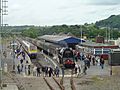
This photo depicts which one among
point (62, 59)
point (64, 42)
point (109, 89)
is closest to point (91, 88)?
point (109, 89)

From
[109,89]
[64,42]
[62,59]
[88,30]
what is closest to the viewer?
[109,89]

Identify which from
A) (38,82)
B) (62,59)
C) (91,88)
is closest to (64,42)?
(62,59)

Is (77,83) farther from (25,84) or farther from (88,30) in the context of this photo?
(88,30)

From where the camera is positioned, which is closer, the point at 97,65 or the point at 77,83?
the point at 77,83

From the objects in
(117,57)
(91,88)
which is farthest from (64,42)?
(91,88)

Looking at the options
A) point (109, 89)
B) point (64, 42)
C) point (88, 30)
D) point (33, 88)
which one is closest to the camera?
point (109, 89)

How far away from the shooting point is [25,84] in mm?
25281

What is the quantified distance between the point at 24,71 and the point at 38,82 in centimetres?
1023

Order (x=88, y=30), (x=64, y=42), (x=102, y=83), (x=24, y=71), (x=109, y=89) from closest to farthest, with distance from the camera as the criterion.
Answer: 1. (x=109, y=89)
2. (x=102, y=83)
3. (x=24, y=71)
4. (x=64, y=42)
5. (x=88, y=30)

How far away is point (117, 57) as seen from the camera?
120 feet

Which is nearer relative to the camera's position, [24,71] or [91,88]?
[91,88]

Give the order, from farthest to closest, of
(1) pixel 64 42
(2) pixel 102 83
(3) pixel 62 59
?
(1) pixel 64 42 → (3) pixel 62 59 → (2) pixel 102 83

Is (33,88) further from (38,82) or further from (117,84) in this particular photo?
(117,84)

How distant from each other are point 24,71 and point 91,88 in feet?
48.7
